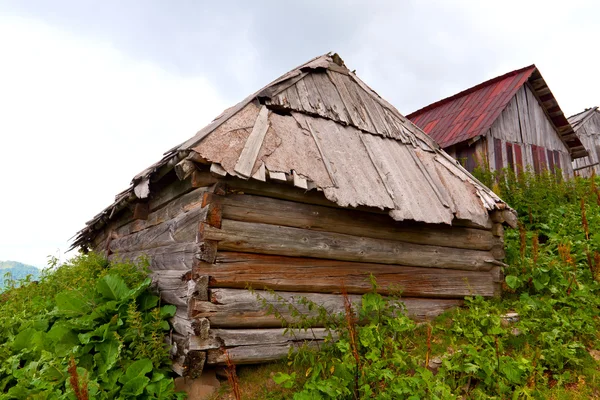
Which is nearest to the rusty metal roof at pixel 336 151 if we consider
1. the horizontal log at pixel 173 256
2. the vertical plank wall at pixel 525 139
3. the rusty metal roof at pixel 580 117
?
the horizontal log at pixel 173 256

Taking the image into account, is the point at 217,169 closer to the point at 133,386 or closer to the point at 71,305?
the point at 133,386

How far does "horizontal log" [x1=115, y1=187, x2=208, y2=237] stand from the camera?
4772 mm

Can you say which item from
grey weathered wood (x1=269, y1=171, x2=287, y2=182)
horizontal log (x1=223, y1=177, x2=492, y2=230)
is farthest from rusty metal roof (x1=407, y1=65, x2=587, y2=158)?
grey weathered wood (x1=269, y1=171, x2=287, y2=182)

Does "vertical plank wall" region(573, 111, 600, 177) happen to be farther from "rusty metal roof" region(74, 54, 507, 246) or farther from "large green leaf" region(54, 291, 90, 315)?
"large green leaf" region(54, 291, 90, 315)

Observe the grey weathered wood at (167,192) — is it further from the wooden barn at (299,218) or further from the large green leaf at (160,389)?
the large green leaf at (160,389)

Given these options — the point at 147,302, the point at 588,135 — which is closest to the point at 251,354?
the point at 147,302

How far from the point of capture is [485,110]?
12.1m

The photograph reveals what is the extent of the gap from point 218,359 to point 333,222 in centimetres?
213

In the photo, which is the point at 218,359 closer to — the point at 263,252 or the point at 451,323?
the point at 263,252

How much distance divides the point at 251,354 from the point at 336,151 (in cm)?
280

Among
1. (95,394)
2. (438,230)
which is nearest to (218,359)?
(95,394)

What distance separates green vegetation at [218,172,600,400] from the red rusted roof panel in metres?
5.03

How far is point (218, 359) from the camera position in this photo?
4.23 m

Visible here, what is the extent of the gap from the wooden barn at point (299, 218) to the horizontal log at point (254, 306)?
0.05ft
